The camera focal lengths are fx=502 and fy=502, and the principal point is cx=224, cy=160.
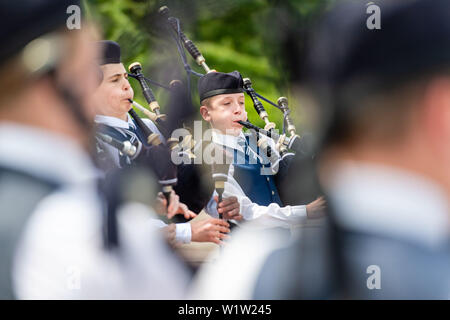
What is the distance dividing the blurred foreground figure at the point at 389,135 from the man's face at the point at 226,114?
2.43 ft

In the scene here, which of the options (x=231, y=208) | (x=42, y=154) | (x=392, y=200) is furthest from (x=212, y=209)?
(x=392, y=200)

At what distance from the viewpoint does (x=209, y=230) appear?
170 centimetres

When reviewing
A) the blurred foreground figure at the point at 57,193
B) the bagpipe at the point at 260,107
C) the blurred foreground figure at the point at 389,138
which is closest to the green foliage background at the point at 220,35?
the bagpipe at the point at 260,107

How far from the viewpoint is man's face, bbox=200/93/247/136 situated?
174 cm

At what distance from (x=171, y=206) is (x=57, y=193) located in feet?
1.25

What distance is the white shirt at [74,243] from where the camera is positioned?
1479mm

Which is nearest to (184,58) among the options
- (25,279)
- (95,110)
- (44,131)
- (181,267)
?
(95,110)

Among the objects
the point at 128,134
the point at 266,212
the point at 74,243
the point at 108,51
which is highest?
the point at 108,51

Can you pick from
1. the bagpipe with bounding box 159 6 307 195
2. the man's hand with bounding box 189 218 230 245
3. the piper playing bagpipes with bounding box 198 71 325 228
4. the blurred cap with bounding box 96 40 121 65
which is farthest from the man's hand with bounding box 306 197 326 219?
the blurred cap with bounding box 96 40 121 65

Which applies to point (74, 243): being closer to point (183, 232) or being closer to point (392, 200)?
point (183, 232)

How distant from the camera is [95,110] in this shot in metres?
1.68

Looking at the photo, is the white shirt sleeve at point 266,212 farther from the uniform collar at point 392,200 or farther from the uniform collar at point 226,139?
the uniform collar at point 392,200

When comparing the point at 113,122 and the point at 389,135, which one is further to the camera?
the point at 113,122

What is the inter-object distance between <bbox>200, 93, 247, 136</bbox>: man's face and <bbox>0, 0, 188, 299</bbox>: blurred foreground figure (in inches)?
12.6
